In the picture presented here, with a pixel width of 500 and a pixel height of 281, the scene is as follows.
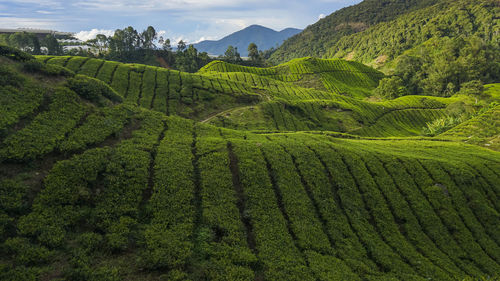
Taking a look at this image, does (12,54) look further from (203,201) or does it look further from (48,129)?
(203,201)

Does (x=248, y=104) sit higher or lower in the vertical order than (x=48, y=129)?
lower

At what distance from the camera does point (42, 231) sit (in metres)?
10.6

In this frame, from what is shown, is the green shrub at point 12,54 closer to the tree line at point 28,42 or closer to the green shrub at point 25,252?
the green shrub at point 25,252

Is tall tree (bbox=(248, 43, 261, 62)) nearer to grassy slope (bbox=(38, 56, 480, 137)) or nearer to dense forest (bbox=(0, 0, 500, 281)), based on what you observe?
grassy slope (bbox=(38, 56, 480, 137))

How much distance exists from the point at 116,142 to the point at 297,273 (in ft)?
50.1

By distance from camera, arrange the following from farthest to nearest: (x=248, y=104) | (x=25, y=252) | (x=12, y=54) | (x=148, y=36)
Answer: (x=148, y=36)
(x=248, y=104)
(x=12, y=54)
(x=25, y=252)

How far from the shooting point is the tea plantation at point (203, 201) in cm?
1099

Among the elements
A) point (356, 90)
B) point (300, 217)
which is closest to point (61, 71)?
point (300, 217)

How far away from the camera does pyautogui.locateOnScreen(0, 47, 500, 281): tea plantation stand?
1099 cm

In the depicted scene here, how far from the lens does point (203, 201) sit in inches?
582

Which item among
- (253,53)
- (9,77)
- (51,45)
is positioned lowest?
(9,77)

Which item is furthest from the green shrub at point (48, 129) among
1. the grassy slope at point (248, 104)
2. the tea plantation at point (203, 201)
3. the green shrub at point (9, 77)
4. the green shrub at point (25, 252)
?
the grassy slope at point (248, 104)

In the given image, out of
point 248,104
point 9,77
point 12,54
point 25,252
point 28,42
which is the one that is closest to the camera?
point 25,252

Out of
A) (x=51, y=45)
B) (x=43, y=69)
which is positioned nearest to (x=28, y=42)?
(x=51, y=45)
